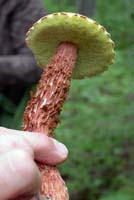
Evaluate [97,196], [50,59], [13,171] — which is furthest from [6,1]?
[97,196]

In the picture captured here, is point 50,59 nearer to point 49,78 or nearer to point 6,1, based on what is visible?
point 49,78

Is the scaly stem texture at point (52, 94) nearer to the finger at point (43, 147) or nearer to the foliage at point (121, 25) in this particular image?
the finger at point (43, 147)

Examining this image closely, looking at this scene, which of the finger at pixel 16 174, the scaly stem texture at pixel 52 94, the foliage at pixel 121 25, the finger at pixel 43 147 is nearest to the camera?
the finger at pixel 16 174

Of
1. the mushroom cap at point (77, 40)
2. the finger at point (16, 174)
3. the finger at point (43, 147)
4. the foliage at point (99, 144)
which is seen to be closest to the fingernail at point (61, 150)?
the finger at point (43, 147)

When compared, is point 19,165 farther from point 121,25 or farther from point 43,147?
point 121,25

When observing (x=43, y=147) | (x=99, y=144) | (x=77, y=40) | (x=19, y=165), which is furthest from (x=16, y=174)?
(x=99, y=144)

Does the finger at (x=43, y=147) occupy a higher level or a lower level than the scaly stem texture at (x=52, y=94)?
lower

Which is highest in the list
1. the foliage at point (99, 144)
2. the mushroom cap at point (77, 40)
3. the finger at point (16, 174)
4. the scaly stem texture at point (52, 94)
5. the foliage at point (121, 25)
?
the foliage at point (121, 25)
